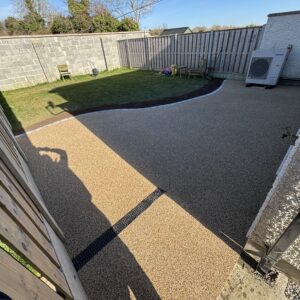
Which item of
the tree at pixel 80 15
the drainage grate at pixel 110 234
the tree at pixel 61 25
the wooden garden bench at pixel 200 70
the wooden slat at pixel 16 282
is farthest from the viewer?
the tree at pixel 80 15

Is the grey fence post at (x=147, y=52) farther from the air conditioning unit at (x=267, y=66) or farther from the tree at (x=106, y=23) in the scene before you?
the tree at (x=106, y=23)

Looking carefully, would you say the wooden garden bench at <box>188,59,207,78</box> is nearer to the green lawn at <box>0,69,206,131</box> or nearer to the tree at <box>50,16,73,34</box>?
the green lawn at <box>0,69,206,131</box>

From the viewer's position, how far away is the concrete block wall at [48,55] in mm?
8133

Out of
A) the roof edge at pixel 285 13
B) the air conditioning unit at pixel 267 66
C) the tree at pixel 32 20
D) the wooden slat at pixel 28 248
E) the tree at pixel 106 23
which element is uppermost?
the tree at pixel 32 20

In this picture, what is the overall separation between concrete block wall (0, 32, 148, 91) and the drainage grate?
31.4 ft

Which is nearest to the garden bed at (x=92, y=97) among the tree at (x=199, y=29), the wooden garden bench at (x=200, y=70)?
the wooden garden bench at (x=200, y=70)

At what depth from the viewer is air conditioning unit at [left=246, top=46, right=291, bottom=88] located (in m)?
5.88

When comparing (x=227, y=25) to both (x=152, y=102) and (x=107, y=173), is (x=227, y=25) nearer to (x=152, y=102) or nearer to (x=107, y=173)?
(x=152, y=102)

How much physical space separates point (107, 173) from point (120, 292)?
1.62 meters

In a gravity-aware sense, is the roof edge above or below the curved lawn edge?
above

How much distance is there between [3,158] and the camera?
3.78 ft

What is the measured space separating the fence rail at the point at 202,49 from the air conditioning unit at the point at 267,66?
1022 mm

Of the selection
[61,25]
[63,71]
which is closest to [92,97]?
[63,71]

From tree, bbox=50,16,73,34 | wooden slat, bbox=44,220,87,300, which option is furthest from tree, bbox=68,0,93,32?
wooden slat, bbox=44,220,87,300
